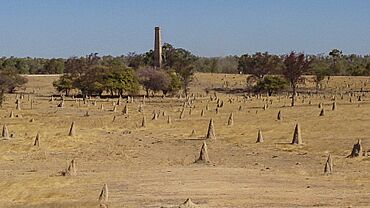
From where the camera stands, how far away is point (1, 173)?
85.0ft

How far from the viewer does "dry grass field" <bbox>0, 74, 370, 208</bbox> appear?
19719 mm

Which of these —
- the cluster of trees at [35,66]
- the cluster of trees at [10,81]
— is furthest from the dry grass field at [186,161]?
the cluster of trees at [35,66]

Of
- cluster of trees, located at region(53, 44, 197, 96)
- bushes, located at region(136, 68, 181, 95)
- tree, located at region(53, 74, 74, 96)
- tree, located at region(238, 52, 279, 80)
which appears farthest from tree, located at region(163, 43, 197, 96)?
tree, located at region(53, 74, 74, 96)

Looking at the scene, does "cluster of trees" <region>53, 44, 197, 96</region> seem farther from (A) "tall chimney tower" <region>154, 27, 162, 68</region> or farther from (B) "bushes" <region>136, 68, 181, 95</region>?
(A) "tall chimney tower" <region>154, 27, 162, 68</region>

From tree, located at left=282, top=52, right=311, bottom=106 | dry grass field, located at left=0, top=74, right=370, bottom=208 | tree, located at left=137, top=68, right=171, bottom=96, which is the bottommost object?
dry grass field, located at left=0, top=74, right=370, bottom=208

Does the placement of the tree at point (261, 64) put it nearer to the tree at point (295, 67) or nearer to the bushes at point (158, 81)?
the tree at point (295, 67)

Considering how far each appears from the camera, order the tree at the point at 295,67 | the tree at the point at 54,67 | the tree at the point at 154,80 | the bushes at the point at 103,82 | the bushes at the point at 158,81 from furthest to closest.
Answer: the tree at the point at 54,67, the tree at the point at 295,67, the bushes at the point at 158,81, the tree at the point at 154,80, the bushes at the point at 103,82

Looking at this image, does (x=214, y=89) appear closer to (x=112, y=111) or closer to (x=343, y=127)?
(x=112, y=111)

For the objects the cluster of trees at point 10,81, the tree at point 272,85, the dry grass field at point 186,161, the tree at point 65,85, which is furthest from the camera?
the tree at point 272,85

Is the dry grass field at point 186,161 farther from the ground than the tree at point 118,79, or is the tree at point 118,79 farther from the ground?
the tree at point 118,79

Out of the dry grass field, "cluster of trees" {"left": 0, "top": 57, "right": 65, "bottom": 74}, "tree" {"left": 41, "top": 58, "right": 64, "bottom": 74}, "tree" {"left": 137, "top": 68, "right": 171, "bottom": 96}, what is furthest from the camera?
"cluster of trees" {"left": 0, "top": 57, "right": 65, "bottom": 74}

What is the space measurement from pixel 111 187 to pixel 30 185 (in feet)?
9.07

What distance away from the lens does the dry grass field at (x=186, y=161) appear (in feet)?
64.7

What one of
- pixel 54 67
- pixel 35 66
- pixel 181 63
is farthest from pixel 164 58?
pixel 35 66
